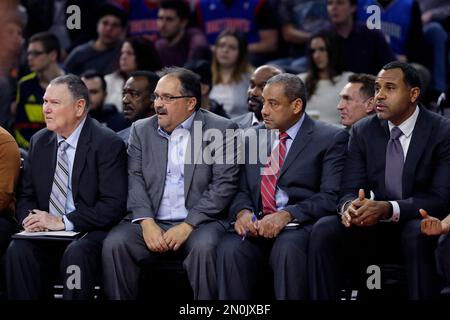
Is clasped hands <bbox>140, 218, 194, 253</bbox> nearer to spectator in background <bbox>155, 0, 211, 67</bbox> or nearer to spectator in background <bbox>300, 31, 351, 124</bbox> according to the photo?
spectator in background <bbox>300, 31, 351, 124</bbox>

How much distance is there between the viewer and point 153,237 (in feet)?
19.2

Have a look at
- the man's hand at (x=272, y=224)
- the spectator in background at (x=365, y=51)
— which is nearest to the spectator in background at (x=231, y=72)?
the spectator in background at (x=365, y=51)

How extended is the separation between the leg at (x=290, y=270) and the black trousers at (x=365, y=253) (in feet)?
0.14

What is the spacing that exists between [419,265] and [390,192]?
560 millimetres

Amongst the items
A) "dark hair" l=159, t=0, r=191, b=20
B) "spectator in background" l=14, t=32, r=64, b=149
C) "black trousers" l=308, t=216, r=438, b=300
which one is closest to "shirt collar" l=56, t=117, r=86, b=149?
"black trousers" l=308, t=216, r=438, b=300

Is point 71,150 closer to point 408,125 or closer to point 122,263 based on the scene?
point 122,263

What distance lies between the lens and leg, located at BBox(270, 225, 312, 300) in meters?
5.62

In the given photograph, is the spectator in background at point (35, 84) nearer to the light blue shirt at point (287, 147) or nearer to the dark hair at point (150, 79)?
the dark hair at point (150, 79)

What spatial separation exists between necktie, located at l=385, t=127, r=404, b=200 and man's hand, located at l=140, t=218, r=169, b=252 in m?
1.30

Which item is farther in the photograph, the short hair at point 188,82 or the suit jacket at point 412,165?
the short hair at point 188,82

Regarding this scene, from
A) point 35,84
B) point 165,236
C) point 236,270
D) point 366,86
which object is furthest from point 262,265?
point 35,84

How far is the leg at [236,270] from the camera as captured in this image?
5703 millimetres

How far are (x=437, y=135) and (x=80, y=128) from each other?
2073 millimetres

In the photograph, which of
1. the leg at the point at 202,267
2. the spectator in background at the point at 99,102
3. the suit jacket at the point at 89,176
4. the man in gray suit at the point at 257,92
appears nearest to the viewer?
the leg at the point at 202,267
